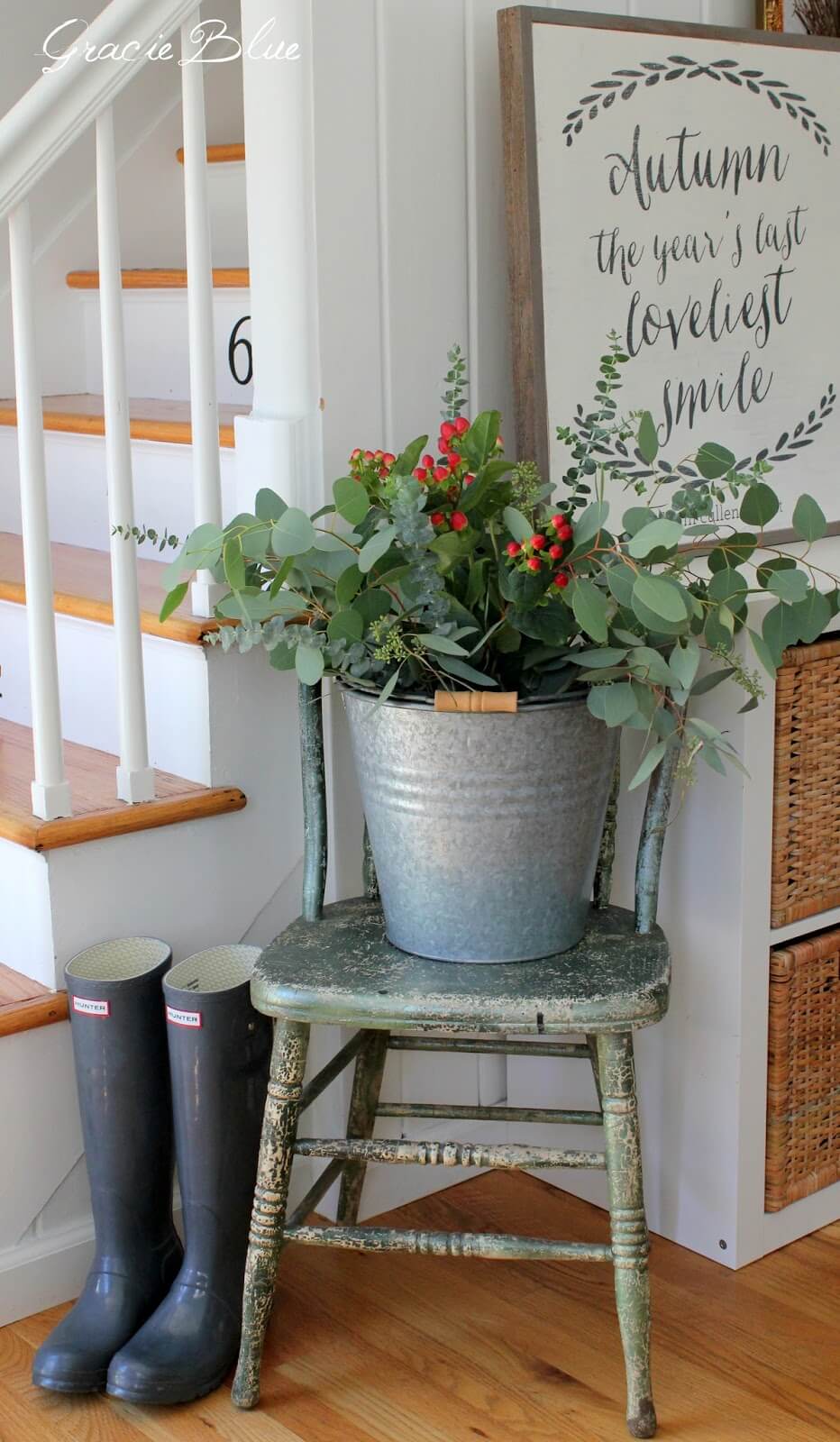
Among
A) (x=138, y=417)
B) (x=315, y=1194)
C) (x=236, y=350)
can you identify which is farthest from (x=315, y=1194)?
(x=236, y=350)

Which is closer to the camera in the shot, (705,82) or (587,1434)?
(587,1434)

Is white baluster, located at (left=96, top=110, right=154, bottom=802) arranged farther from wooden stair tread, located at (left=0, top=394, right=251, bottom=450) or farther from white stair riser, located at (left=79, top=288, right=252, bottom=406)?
white stair riser, located at (left=79, top=288, right=252, bottom=406)

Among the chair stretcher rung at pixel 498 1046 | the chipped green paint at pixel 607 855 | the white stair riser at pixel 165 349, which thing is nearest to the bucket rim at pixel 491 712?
the chipped green paint at pixel 607 855

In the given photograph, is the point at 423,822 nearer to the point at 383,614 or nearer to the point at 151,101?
the point at 383,614

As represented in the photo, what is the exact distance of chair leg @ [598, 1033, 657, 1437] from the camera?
4.40 ft

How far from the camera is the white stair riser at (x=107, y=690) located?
5.46ft

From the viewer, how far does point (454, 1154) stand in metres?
1.38

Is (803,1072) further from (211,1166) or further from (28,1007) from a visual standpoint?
(28,1007)

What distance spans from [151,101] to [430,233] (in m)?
1.12

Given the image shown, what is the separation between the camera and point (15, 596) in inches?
78.0

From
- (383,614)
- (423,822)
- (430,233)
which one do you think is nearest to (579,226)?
(430,233)

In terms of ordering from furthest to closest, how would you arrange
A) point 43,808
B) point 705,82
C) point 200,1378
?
point 705,82, point 43,808, point 200,1378

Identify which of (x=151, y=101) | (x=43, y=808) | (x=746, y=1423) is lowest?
(x=746, y=1423)

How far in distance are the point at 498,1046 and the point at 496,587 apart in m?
0.58
